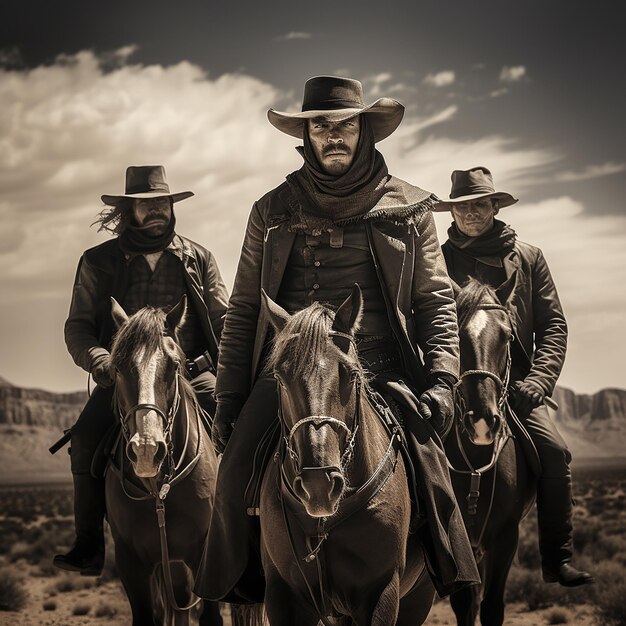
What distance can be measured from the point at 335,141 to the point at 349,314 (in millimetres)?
1260

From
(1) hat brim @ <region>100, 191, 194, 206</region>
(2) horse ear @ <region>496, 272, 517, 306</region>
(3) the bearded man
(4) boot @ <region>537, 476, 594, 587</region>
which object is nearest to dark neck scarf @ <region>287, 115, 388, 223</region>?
(2) horse ear @ <region>496, 272, 517, 306</region>

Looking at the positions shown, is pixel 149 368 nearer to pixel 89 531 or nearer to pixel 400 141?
pixel 89 531

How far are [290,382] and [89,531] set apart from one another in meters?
4.06

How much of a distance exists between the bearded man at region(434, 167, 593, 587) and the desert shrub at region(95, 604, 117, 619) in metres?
10.4

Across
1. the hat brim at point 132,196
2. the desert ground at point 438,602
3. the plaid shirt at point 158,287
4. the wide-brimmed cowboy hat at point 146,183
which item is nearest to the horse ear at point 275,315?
the plaid shirt at point 158,287

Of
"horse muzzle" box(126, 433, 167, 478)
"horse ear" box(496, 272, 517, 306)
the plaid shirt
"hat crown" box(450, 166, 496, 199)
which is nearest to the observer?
"horse muzzle" box(126, 433, 167, 478)

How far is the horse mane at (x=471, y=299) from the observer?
8.13m

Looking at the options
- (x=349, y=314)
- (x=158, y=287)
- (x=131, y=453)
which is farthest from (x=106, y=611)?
(x=349, y=314)

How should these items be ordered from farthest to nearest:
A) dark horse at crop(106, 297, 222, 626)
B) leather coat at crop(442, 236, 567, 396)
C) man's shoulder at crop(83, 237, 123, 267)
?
man's shoulder at crop(83, 237, 123, 267)
leather coat at crop(442, 236, 567, 396)
dark horse at crop(106, 297, 222, 626)

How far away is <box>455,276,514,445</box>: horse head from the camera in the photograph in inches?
306

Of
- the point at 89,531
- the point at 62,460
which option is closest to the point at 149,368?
the point at 89,531

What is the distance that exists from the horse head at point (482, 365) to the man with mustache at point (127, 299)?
206 centimetres

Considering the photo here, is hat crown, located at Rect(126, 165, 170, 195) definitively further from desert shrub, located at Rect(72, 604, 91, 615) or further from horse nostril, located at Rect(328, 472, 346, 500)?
desert shrub, located at Rect(72, 604, 91, 615)

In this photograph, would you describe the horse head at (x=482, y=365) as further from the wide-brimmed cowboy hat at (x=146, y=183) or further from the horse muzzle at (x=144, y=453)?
the wide-brimmed cowboy hat at (x=146, y=183)
